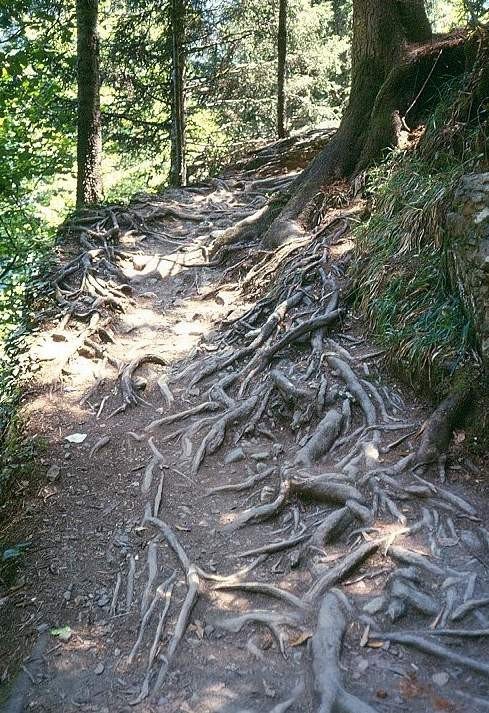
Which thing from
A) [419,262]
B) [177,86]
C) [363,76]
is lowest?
[419,262]

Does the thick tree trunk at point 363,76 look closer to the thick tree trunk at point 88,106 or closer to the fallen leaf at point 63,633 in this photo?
the thick tree trunk at point 88,106

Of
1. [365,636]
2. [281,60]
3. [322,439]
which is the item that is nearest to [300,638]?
[365,636]

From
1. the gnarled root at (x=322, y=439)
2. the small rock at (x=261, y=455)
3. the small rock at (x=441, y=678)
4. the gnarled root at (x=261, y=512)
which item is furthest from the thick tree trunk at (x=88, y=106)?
the small rock at (x=441, y=678)

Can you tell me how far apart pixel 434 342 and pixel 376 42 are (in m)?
5.25

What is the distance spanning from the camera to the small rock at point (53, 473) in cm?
511

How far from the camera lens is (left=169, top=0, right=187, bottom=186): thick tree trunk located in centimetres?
1314

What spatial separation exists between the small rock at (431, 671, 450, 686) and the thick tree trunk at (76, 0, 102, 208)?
10.0m

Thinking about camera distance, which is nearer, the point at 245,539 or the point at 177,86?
the point at 245,539

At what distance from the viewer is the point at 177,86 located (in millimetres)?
13328

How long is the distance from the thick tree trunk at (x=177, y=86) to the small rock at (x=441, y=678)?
41.6 feet

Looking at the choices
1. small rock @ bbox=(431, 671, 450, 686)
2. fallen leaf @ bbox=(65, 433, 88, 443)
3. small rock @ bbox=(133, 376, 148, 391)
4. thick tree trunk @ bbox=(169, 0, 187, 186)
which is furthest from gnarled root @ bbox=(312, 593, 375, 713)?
thick tree trunk @ bbox=(169, 0, 187, 186)

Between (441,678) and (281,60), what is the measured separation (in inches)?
549

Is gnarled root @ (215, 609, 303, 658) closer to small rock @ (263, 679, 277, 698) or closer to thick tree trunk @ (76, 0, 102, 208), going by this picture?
small rock @ (263, 679, 277, 698)

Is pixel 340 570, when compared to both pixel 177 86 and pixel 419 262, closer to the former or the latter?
pixel 419 262
